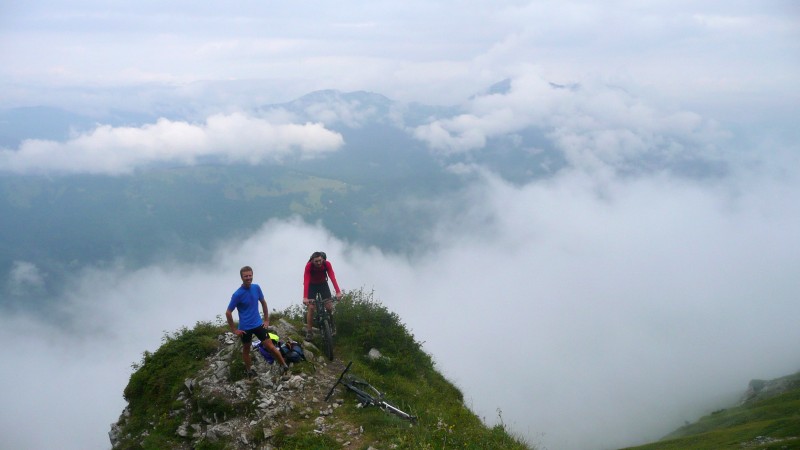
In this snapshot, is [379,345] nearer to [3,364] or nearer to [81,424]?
[81,424]

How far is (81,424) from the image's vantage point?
90438mm

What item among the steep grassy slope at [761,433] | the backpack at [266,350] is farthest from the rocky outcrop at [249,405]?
the steep grassy slope at [761,433]

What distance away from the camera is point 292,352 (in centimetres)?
1248

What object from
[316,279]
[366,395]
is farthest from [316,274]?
[366,395]

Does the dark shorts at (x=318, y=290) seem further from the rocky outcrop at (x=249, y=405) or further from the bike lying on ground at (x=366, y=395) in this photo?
the bike lying on ground at (x=366, y=395)

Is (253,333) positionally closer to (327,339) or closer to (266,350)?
(266,350)

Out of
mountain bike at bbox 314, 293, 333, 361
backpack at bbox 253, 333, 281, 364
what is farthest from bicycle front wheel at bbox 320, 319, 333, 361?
backpack at bbox 253, 333, 281, 364

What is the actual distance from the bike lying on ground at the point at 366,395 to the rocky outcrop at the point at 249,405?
478 mm

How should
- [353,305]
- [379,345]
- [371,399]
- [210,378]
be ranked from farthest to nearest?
[353,305]
[379,345]
[210,378]
[371,399]

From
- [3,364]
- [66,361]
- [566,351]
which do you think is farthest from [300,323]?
[3,364]

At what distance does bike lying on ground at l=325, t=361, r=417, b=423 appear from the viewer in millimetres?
10883

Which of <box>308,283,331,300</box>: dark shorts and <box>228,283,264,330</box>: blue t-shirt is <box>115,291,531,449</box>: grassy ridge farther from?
<box>308,283,331,300</box>: dark shorts

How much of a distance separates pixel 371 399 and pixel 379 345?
3.77m

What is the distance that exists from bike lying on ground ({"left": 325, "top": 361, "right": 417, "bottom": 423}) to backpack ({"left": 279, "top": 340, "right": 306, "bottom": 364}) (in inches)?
53.4
